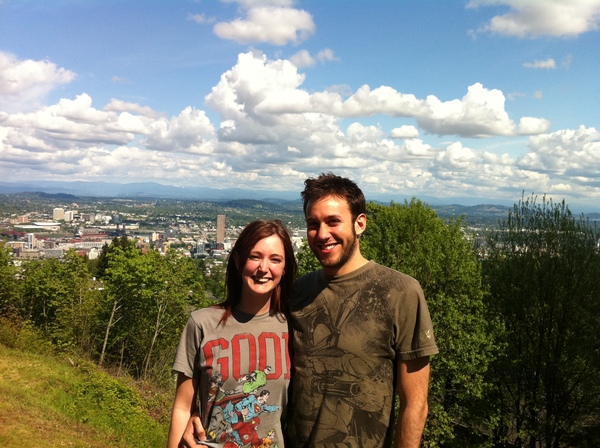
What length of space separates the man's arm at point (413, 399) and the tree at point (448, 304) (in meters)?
12.7

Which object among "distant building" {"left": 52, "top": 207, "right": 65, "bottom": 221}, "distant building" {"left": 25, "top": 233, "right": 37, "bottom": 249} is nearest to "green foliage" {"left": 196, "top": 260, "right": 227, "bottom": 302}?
"distant building" {"left": 25, "top": 233, "right": 37, "bottom": 249}

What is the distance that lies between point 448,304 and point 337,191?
1374 centimetres

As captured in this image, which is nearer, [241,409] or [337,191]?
[241,409]

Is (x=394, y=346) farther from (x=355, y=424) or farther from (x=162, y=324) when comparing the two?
(x=162, y=324)

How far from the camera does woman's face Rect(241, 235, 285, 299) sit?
2699 millimetres

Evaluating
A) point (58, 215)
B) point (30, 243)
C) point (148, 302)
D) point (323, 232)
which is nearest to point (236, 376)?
point (323, 232)

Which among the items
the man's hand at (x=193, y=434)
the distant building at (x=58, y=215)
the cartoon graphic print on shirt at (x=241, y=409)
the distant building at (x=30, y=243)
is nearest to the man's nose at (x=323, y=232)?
the cartoon graphic print on shirt at (x=241, y=409)

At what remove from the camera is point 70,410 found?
12.6 metres

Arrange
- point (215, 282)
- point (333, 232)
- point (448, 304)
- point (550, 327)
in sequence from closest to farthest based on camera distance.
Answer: point (333, 232)
point (448, 304)
point (550, 327)
point (215, 282)

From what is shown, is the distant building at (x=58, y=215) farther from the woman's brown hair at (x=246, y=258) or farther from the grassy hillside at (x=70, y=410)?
the woman's brown hair at (x=246, y=258)

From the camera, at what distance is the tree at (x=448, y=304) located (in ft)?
48.3

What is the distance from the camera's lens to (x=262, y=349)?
271cm

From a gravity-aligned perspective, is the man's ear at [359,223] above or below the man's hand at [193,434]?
above

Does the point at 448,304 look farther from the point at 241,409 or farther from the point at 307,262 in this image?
the point at 241,409
